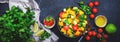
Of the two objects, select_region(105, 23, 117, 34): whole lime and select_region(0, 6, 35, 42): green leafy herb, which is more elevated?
select_region(0, 6, 35, 42): green leafy herb

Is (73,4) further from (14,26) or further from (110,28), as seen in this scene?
(14,26)

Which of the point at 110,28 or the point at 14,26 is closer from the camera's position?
the point at 14,26

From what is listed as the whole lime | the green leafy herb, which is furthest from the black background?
the green leafy herb

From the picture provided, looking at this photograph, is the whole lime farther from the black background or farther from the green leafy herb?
the green leafy herb

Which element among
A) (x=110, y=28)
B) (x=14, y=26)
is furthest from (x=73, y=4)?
(x=14, y=26)

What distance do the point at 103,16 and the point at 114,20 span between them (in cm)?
18

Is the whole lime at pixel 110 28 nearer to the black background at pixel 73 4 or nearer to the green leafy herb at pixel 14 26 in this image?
the black background at pixel 73 4

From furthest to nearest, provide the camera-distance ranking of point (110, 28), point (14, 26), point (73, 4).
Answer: point (110, 28), point (73, 4), point (14, 26)

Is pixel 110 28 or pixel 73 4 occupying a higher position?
pixel 73 4

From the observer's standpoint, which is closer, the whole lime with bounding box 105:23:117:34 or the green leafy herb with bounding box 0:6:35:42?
the green leafy herb with bounding box 0:6:35:42

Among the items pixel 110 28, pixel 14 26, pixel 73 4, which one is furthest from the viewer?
pixel 110 28

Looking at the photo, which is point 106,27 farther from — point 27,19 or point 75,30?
point 27,19

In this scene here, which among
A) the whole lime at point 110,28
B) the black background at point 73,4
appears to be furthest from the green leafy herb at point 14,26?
the whole lime at point 110,28

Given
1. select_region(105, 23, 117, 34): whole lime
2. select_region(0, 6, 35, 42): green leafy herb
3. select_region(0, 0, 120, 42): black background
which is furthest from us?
select_region(105, 23, 117, 34): whole lime
